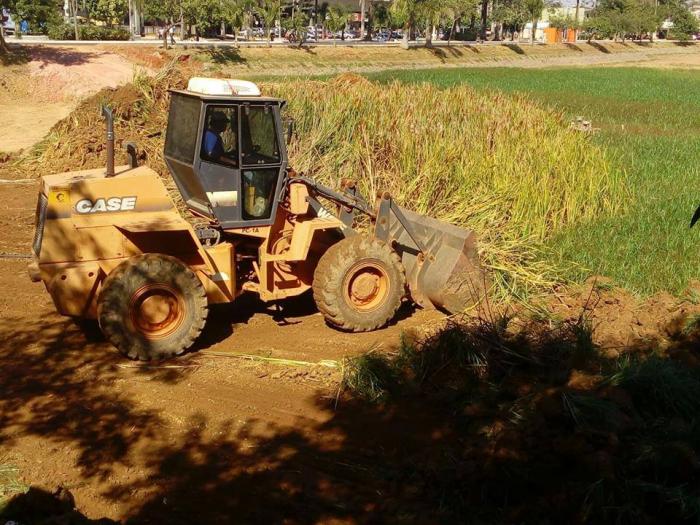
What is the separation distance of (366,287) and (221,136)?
2.18 meters

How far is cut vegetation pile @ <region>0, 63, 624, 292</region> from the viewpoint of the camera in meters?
11.2

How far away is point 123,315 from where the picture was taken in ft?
23.4

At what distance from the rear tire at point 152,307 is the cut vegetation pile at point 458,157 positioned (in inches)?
156

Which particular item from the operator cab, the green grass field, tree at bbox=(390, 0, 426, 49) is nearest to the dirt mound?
the green grass field

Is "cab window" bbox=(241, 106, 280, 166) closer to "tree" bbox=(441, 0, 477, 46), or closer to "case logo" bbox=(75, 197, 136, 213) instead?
"case logo" bbox=(75, 197, 136, 213)

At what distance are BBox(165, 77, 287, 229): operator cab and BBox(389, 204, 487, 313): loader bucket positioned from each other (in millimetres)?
1713

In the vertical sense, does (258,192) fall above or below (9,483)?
above

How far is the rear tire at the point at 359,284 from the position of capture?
815 centimetres

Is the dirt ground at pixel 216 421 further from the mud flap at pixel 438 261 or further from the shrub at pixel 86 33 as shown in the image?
the shrub at pixel 86 33

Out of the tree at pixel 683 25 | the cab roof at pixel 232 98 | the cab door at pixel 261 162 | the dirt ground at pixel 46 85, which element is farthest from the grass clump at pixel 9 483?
the tree at pixel 683 25

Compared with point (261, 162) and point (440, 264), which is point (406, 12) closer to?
point (440, 264)

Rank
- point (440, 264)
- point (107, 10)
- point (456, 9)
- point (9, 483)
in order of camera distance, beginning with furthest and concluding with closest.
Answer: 1. point (456, 9)
2. point (107, 10)
3. point (440, 264)
4. point (9, 483)

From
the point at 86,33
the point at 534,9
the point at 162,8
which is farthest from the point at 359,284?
the point at 534,9

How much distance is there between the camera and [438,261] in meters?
8.97
